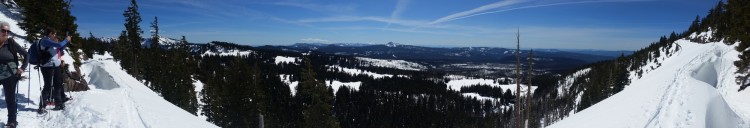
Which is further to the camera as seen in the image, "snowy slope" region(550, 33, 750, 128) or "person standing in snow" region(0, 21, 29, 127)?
"snowy slope" region(550, 33, 750, 128)

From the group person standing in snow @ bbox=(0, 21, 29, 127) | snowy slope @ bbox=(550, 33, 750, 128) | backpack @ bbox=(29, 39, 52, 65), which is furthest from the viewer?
snowy slope @ bbox=(550, 33, 750, 128)

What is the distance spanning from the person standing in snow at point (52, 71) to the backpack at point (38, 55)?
5cm

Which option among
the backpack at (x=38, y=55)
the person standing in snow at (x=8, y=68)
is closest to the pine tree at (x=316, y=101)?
the backpack at (x=38, y=55)

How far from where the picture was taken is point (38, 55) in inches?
353

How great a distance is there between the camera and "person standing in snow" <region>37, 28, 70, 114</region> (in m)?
8.96

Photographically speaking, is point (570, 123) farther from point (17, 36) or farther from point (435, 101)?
point (435, 101)

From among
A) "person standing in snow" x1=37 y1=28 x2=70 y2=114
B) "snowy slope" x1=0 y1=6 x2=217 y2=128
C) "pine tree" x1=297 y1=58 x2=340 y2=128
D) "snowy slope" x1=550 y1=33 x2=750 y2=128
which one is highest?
"person standing in snow" x1=37 y1=28 x2=70 y2=114

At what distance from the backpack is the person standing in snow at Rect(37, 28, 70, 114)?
0.18 feet

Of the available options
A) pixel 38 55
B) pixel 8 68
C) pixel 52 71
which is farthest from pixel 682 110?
Answer: pixel 38 55

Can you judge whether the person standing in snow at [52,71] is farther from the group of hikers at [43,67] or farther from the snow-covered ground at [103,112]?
the snow-covered ground at [103,112]

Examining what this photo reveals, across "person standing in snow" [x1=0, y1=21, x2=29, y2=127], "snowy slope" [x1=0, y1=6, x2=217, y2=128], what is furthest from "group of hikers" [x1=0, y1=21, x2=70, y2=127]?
"snowy slope" [x1=0, y1=6, x2=217, y2=128]

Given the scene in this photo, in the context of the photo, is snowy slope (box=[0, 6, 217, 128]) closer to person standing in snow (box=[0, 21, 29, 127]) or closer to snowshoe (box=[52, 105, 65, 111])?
snowshoe (box=[52, 105, 65, 111])

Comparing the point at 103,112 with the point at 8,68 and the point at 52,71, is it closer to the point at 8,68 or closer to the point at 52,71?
the point at 52,71

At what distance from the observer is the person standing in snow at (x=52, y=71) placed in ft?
29.4
